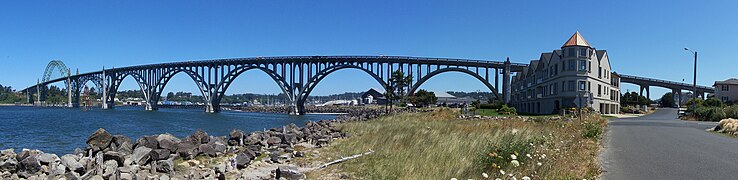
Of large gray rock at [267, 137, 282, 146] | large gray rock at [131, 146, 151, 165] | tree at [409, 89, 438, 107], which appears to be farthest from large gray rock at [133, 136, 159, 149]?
tree at [409, 89, 438, 107]

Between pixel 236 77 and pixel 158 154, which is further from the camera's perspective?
pixel 236 77

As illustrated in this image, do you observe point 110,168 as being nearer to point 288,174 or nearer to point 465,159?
point 288,174

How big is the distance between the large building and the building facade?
27870mm

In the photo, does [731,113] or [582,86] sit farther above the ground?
[582,86]

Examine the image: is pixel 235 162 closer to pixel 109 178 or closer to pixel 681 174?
pixel 109 178

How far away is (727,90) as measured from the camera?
297 ft

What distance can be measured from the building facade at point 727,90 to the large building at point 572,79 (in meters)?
27.9

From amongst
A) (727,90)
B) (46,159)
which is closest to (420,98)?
(727,90)

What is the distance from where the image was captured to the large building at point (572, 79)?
58.9 meters

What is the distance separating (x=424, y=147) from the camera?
16359 mm

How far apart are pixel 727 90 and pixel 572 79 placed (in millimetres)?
51615

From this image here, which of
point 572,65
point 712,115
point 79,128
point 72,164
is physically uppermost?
point 572,65

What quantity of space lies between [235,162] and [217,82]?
119 m

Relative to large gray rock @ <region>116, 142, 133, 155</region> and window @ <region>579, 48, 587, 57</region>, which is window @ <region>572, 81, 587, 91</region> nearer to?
window @ <region>579, 48, 587, 57</region>
